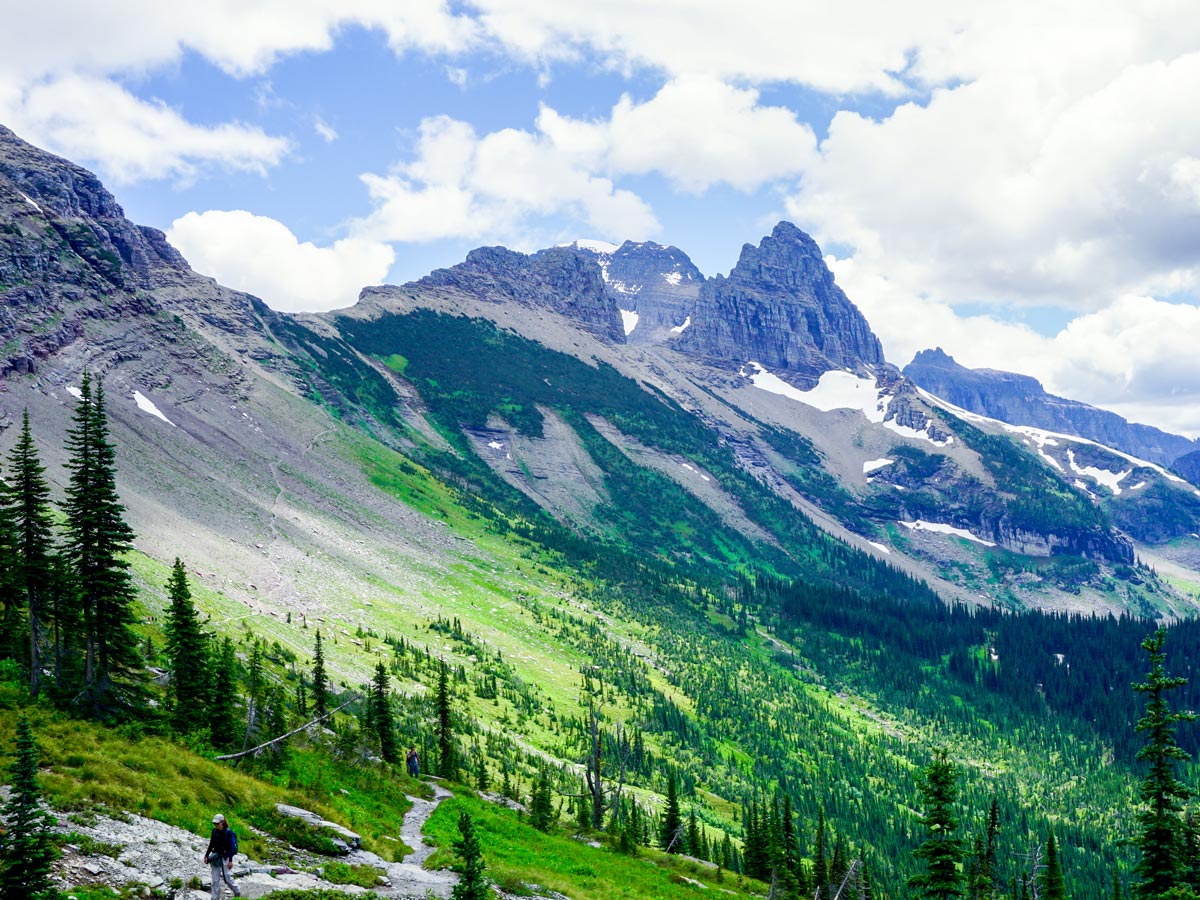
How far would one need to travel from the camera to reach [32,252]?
531 ft

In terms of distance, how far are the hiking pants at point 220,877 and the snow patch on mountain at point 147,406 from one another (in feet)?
496

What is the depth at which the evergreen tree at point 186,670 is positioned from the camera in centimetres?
4050

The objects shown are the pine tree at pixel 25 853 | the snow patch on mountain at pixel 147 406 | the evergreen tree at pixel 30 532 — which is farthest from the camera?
the snow patch on mountain at pixel 147 406

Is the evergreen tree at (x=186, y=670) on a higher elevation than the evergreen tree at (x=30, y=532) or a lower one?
lower

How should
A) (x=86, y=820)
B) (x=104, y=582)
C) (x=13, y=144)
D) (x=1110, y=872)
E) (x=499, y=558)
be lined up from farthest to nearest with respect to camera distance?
(x=13, y=144) < (x=499, y=558) < (x=1110, y=872) < (x=104, y=582) < (x=86, y=820)

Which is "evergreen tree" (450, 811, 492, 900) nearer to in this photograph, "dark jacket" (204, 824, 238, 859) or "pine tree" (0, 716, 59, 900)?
"dark jacket" (204, 824, 238, 859)

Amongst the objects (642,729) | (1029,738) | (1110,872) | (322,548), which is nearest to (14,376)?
(322,548)

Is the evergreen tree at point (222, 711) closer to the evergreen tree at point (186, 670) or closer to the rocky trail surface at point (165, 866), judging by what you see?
the evergreen tree at point (186, 670)

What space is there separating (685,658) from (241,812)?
14354 cm

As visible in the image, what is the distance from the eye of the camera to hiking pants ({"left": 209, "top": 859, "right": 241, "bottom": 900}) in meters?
20.4

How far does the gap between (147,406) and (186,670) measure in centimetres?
13296

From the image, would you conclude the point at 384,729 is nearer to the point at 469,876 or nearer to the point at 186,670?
the point at 186,670

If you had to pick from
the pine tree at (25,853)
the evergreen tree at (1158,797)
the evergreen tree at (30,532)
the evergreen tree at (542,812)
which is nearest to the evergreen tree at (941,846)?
the evergreen tree at (1158,797)

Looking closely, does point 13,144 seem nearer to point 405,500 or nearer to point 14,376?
point 14,376
